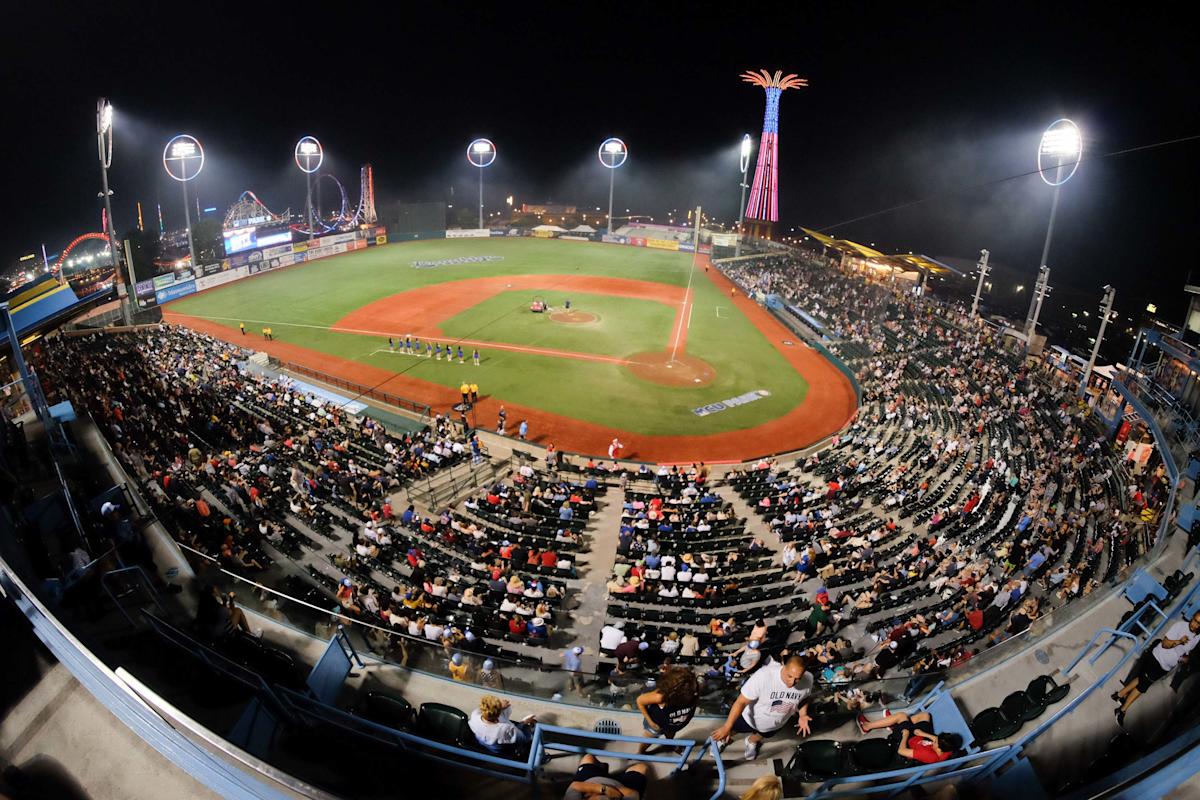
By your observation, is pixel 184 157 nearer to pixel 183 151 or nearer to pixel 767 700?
pixel 183 151

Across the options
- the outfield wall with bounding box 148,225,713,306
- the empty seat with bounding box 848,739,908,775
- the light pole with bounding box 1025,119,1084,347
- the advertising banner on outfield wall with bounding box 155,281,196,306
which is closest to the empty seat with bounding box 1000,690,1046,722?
the empty seat with bounding box 848,739,908,775

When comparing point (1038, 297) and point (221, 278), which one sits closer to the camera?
point (1038, 297)

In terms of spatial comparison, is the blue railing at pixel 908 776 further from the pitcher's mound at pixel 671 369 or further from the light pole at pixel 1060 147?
the light pole at pixel 1060 147

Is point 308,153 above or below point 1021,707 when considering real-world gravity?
above

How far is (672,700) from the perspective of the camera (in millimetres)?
5266

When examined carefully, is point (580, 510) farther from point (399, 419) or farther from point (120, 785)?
point (120, 785)

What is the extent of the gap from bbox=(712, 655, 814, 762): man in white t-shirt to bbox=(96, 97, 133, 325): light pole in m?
44.4

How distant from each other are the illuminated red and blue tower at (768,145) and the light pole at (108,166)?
59.5 m

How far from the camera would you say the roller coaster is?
67150 mm

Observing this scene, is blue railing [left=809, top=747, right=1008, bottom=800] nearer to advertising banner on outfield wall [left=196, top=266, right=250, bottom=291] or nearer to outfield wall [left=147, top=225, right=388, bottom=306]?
outfield wall [left=147, top=225, right=388, bottom=306]

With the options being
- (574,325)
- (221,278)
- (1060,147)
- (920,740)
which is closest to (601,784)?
(920,740)

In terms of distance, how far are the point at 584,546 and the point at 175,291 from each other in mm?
48826

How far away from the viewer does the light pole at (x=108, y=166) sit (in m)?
35.1

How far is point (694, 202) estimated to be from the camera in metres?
122
